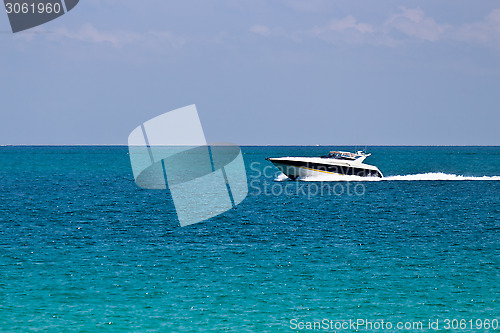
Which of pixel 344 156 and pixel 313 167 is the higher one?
pixel 344 156

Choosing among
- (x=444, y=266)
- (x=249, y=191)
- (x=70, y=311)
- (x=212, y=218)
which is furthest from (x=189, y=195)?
(x=70, y=311)

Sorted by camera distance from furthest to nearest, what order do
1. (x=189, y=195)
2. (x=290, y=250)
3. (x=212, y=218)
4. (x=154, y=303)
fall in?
1. (x=189, y=195)
2. (x=212, y=218)
3. (x=290, y=250)
4. (x=154, y=303)

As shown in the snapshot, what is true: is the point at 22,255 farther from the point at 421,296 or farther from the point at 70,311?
the point at 421,296

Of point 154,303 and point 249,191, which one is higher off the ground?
point 154,303

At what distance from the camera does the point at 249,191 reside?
7506cm

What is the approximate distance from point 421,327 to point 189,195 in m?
51.9

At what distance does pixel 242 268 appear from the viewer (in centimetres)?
2811

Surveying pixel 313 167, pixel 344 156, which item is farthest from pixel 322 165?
pixel 344 156
